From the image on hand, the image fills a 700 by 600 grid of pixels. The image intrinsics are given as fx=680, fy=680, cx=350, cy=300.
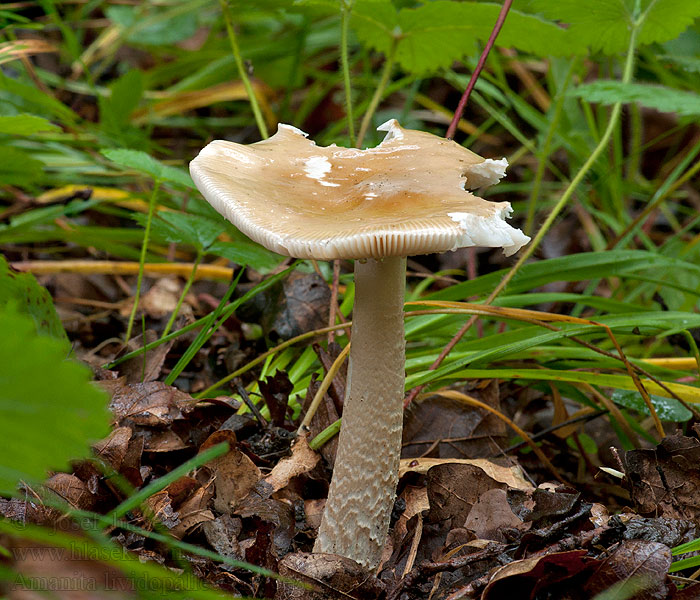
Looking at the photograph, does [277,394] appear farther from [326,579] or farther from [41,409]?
[41,409]

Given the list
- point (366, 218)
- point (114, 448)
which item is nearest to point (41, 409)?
point (366, 218)

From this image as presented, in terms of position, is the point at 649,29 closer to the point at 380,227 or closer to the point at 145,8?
the point at 380,227

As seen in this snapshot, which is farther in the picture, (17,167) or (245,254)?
(17,167)

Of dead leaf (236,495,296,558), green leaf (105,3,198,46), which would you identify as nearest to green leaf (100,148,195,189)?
dead leaf (236,495,296,558)

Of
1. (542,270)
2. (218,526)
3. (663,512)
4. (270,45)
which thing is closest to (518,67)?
(270,45)

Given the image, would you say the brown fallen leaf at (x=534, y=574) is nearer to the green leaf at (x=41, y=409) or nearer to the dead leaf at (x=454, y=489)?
the dead leaf at (x=454, y=489)

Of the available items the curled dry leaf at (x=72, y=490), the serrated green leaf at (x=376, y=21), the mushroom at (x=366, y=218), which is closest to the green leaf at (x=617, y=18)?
the serrated green leaf at (x=376, y=21)
